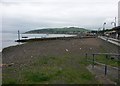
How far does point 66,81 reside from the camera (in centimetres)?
938

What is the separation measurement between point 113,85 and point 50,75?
3088 millimetres

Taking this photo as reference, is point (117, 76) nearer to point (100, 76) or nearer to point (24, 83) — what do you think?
point (100, 76)

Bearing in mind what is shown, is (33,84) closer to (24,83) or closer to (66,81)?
(24,83)

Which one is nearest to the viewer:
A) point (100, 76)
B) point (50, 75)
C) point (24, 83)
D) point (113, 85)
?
point (113, 85)

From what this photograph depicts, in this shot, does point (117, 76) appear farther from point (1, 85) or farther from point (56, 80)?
point (1, 85)

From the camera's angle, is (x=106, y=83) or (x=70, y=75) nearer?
(x=106, y=83)

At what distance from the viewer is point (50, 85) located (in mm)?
8742

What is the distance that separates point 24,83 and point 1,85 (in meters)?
0.87

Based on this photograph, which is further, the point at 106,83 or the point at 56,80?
the point at 56,80

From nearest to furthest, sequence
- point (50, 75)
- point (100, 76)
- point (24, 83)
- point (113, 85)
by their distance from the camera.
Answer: point (113, 85)
point (24, 83)
point (100, 76)
point (50, 75)

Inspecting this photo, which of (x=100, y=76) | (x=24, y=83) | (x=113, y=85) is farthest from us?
(x=100, y=76)

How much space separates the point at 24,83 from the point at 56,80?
124 cm

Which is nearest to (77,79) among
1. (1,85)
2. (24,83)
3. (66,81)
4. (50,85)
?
(66,81)

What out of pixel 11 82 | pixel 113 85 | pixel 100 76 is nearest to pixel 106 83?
pixel 113 85
